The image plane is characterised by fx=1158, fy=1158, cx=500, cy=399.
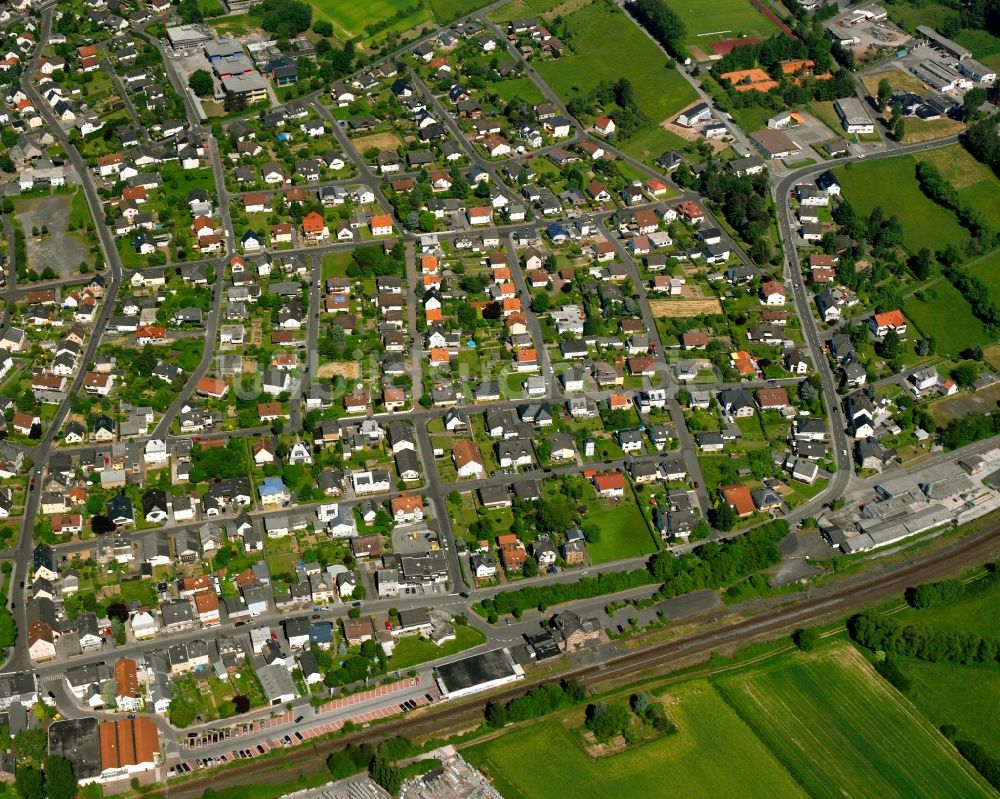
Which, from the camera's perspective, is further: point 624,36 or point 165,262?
point 624,36

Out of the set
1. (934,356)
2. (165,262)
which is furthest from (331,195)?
(934,356)

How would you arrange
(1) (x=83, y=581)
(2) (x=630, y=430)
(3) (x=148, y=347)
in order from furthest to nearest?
1. (3) (x=148, y=347)
2. (2) (x=630, y=430)
3. (1) (x=83, y=581)

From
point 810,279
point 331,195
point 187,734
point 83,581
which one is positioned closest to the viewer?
point 187,734

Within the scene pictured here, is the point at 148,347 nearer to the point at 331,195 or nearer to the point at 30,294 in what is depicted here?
the point at 30,294

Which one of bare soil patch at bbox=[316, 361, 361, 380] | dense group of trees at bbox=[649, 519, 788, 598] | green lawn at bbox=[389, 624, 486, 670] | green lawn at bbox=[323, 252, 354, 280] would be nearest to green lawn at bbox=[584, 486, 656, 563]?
dense group of trees at bbox=[649, 519, 788, 598]

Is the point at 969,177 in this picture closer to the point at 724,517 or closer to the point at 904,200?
the point at 904,200

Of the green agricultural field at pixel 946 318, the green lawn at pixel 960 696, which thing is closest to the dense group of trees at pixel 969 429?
the green agricultural field at pixel 946 318
